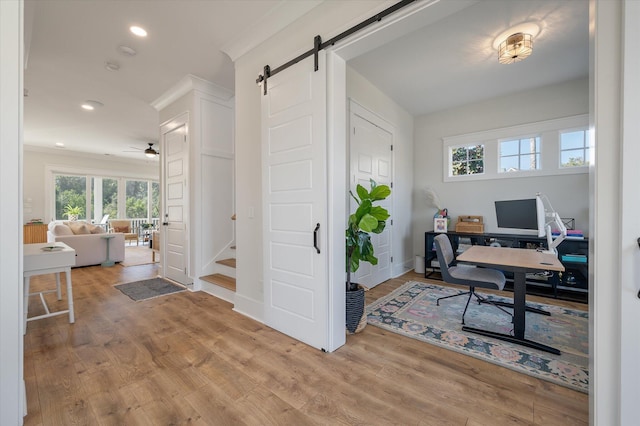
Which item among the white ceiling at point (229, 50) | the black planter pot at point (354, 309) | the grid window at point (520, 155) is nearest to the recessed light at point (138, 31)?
the white ceiling at point (229, 50)

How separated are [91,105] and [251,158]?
3838 millimetres

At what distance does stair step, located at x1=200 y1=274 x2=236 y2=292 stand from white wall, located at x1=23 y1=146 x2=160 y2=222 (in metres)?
6.71

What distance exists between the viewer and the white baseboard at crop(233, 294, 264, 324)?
2.70m

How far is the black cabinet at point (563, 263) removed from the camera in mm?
3307

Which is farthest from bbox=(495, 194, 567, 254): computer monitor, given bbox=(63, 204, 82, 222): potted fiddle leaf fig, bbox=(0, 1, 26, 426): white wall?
bbox=(63, 204, 82, 222): potted fiddle leaf fig

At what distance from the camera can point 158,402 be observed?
5.13 ft

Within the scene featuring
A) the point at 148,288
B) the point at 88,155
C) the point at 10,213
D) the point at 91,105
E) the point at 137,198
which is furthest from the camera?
the point at 137,198

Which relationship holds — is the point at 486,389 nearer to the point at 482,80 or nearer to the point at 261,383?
the point at 261,383

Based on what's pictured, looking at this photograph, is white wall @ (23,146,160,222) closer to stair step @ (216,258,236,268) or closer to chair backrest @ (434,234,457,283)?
stair step @ (216,258,236,268)

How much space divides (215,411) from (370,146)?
336cm

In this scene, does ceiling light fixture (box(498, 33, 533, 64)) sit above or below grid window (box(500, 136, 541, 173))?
above

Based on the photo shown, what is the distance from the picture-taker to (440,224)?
4406 millimetres

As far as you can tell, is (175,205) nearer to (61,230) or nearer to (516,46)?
(61,230)

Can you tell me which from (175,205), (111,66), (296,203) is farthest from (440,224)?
(111,66)
